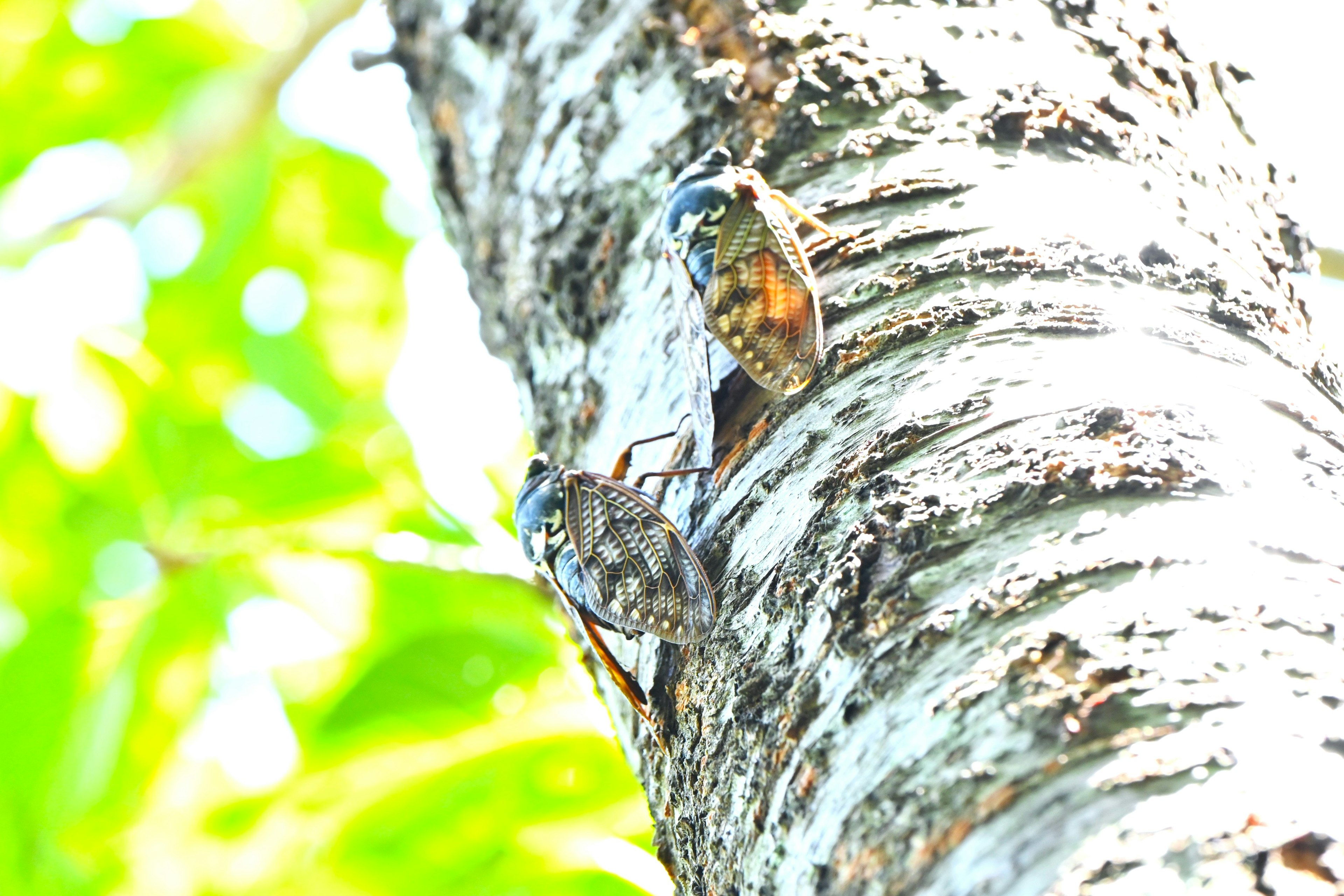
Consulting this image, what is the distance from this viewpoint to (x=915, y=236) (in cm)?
115

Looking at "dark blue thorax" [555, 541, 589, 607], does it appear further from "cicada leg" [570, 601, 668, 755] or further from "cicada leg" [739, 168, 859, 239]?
"cicada leg" [739, 168, 859, 239]

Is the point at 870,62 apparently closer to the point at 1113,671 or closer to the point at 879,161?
the point at 879,161

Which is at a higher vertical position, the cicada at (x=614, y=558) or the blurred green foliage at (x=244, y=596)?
the blurred green foliage at (x=244, y=596)

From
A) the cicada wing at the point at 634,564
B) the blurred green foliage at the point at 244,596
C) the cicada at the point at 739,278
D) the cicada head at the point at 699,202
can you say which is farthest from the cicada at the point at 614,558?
the blurred green foliage at the point at 244,596

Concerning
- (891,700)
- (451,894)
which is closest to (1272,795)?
(891,700)

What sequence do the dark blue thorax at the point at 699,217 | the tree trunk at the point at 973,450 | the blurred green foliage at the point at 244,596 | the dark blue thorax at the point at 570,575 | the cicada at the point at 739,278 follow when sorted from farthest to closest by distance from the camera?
the blurred green foliage at the point at 244,596
the dark blue thorax at the point at 570,575
the dark blue thorax at the point at 699,217
the cicada at the point at 739,278
the tree trunk at the point at 973,450

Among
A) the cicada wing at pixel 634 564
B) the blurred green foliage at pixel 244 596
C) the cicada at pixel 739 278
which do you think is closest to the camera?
the cicada wing at pixel 634 564

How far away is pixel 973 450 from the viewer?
0.88 m

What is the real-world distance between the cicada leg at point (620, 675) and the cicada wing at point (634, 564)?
0.04 m

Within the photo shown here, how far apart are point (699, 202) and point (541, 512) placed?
493 mm

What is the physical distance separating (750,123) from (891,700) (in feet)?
2.92

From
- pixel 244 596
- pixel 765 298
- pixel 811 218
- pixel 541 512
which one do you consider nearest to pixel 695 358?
pixel 765 298

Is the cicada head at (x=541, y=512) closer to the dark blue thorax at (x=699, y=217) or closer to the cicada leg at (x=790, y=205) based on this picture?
the dark blue thorax at (x=699, y=217)

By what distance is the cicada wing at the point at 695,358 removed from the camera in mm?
1169
